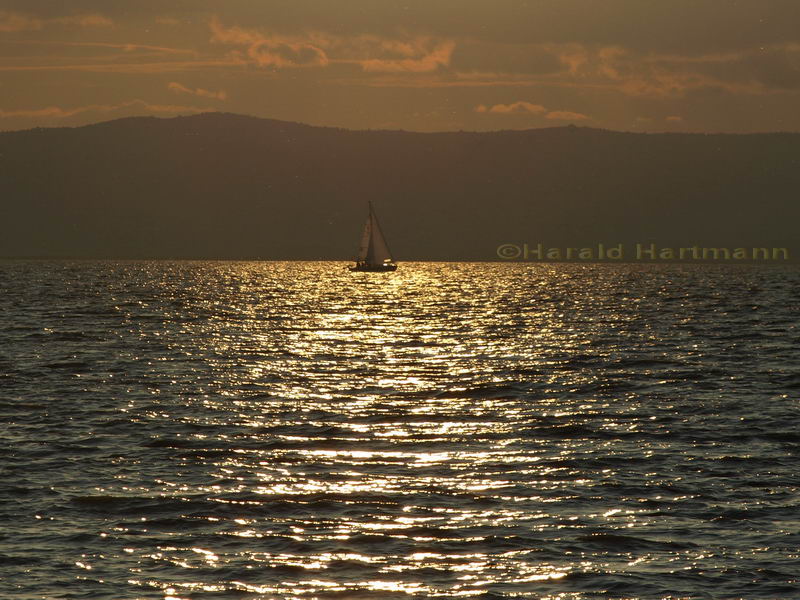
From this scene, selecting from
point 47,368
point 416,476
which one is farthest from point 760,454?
point 47,368

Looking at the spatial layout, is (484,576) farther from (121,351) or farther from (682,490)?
(121,351)

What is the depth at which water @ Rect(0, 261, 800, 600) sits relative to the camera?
19.2m

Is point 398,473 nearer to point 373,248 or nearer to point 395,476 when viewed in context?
point 395,476

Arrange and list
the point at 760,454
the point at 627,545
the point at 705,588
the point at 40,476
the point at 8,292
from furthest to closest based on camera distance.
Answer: the point at 8,292 → the point at 760,454 → the point at 40,476 → the point at 627,545 → the point at 705,588

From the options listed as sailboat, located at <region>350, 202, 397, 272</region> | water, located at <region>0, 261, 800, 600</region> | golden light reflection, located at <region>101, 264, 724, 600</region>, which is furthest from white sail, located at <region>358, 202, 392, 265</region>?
golden light reflection, located at <region>101, 264, 724, 600</region>

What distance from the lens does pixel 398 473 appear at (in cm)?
2678

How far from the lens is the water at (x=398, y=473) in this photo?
19172mm

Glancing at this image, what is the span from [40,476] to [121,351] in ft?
108

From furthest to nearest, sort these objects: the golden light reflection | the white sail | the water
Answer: the white sail, the golden light reflection, the water

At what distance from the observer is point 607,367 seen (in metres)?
51.7

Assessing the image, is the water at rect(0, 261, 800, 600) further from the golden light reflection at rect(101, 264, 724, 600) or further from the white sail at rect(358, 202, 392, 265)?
the white sail at rect(358, 202, 392, 265)

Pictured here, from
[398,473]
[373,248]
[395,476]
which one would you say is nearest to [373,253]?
[373,248]

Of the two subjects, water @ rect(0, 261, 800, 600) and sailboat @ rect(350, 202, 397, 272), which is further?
sailboat @ rect(350, 202, 397, 272)

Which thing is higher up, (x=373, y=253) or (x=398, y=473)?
(x=373, y=253)
